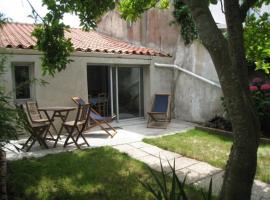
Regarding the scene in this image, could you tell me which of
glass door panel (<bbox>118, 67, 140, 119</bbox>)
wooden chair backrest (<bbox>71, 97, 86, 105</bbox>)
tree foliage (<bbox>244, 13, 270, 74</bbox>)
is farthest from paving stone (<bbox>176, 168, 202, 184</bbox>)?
glass door panel (<bbox>118, 67, 140, 119</bbox>)

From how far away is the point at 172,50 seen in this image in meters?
13.1

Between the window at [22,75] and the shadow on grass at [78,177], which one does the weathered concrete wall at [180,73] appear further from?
the shadow on grass at [78,177]

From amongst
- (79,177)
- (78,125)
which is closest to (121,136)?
(78,125)

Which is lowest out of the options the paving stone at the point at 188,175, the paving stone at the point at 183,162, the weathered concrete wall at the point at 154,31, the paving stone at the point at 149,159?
the paving stone at the point at 188,175

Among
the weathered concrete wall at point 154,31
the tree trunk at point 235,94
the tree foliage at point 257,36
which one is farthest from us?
the weathered concrete wall at point 154,31

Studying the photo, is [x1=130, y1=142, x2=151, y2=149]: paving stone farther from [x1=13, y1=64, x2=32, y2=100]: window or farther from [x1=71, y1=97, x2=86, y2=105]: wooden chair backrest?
[x1=13, y1=64, x2=32, y2=100]: window

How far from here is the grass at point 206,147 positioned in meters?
6.36

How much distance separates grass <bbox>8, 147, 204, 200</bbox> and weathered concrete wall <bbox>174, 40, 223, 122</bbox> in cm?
565

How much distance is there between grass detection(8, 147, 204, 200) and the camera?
4773mm

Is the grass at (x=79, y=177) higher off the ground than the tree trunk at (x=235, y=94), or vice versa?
the tree trunk at (x=235, y=94)

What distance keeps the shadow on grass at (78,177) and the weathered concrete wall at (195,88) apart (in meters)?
5.67

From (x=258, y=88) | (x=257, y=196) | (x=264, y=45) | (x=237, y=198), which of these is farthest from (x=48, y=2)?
(x=258, y=88)

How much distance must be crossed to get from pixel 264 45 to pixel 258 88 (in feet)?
15.3

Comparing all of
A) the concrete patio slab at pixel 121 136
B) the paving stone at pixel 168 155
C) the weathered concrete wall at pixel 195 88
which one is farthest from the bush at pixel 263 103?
the paving stone at pixel 168 155
